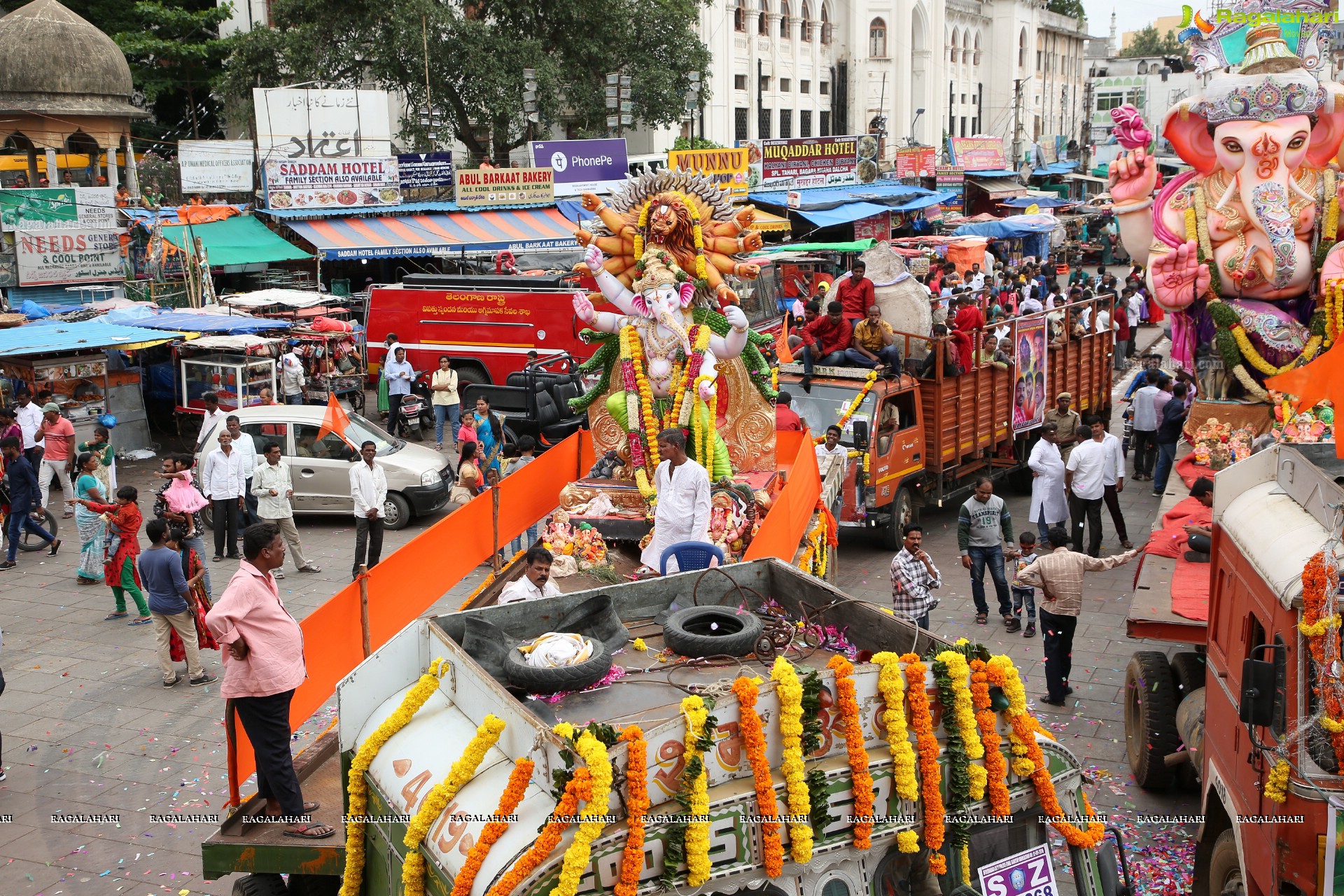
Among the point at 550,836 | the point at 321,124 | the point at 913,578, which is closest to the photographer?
the point at 550,836

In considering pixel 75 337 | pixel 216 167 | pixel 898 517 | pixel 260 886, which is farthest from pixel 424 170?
pixel 260 886

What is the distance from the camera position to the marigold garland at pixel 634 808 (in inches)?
158

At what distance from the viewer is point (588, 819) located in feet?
13.0

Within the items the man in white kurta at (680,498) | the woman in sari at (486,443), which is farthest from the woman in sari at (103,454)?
the man in white kurta at (680,498)

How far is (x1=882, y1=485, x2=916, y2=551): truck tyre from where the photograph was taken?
45.5 feet

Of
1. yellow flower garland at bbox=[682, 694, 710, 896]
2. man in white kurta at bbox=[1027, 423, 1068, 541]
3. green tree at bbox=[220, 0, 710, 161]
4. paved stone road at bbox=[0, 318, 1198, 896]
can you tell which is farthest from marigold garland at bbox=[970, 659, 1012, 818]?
green tree at bbox=[220, 0, 710, 161]

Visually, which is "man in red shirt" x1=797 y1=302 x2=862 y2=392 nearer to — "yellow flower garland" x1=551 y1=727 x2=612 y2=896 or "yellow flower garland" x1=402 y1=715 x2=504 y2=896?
"yellow flower garland" x1=402 y1=715 x2=504 y2=896

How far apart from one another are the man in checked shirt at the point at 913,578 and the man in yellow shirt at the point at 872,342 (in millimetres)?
4542

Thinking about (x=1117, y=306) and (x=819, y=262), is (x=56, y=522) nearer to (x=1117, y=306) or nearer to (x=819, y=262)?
(x=819, y=262)

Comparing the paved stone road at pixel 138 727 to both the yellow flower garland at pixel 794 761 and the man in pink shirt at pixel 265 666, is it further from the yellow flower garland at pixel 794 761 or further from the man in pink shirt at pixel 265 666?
the yellow flower garland at pixel 794 761

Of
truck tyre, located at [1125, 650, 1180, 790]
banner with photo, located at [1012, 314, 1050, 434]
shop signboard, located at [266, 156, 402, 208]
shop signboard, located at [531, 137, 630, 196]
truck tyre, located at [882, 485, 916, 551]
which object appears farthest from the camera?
shop signboard, located at [531, 137, 630, 196]

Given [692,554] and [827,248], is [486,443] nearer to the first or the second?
[692,554]

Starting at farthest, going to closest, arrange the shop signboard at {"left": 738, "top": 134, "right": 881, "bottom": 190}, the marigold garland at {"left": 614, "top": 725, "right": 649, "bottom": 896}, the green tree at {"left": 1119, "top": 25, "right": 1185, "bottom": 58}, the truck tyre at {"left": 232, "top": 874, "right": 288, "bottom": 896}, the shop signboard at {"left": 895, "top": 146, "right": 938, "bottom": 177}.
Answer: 1. the green tree at {"left": 1119, "top": 25, "right": 1185, "bottom": 58}
2. the shop signboard at {"left": 895, "top": 146, "right": 938, "bottom": 177}
3. the shop signboard at {"left": 738, "top": 134, "right": 881, "bottom": 190}
4. the truck tyre at {"left": 232, "top": 874, "right": 288, "bottom": 896}
5. the marigold garland at {"left": 614, "top": 725, "right": 649, "bottom": 896}

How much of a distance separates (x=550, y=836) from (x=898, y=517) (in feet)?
34.2
